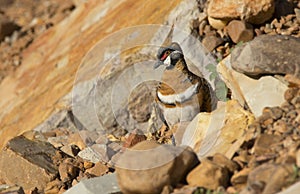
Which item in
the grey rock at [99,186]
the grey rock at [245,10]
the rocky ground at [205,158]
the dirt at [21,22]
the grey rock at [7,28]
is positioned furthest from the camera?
the grey rock at [7,28]

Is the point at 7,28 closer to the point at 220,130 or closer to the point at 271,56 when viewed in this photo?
the point at 220,130

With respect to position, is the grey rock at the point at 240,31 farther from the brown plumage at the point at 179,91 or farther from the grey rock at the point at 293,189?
the grey rock at the point at 293,189

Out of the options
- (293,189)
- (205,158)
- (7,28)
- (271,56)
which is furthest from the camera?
(7,28)

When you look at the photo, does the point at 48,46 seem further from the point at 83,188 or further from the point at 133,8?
the point at 83,188

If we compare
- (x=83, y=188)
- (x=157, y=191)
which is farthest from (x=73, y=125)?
(x=157, y=191)

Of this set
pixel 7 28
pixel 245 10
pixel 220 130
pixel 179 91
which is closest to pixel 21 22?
pixel 7 28

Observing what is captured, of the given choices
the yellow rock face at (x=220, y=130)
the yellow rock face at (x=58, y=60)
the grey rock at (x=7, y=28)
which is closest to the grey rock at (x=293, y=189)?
the yellow rock face at (x=220, y=130)
